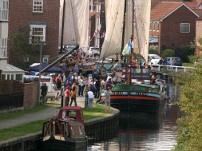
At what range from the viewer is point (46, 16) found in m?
98.3

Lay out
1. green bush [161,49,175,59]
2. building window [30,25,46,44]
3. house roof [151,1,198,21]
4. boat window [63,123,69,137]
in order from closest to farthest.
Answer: boat window [63,123,69,137], building window [30,25,46,44], green bush [161,49,175,59], house roof [151,1,198,21]

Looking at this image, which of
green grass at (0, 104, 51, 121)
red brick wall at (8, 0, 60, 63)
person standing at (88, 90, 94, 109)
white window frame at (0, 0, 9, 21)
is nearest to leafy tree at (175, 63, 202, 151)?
green grass at (0, 104, 51, 121)

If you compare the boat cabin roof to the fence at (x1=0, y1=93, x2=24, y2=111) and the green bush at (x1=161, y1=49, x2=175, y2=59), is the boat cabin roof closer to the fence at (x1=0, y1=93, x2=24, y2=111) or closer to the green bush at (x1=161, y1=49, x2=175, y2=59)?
the fence at (x1=0, y1=93, x2=24, y2=111)

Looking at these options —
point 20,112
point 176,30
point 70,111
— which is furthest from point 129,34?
point 176,30

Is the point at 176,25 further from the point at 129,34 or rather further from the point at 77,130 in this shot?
the point at 77,130

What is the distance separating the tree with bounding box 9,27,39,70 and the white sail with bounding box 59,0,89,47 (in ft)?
16.1

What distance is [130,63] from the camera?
266ft

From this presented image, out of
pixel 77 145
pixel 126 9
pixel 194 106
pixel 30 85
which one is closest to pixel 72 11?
pixel 126 9

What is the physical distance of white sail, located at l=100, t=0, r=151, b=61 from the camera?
90062mm

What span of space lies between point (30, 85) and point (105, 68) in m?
30.3

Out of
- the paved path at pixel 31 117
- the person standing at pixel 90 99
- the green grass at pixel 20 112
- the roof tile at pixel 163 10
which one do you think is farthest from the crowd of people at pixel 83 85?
the roof tile at pixel 163 10

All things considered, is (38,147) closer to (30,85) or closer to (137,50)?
(30,85)

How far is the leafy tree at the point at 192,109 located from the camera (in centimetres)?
3256

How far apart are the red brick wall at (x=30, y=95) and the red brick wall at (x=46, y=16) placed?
3353cm
